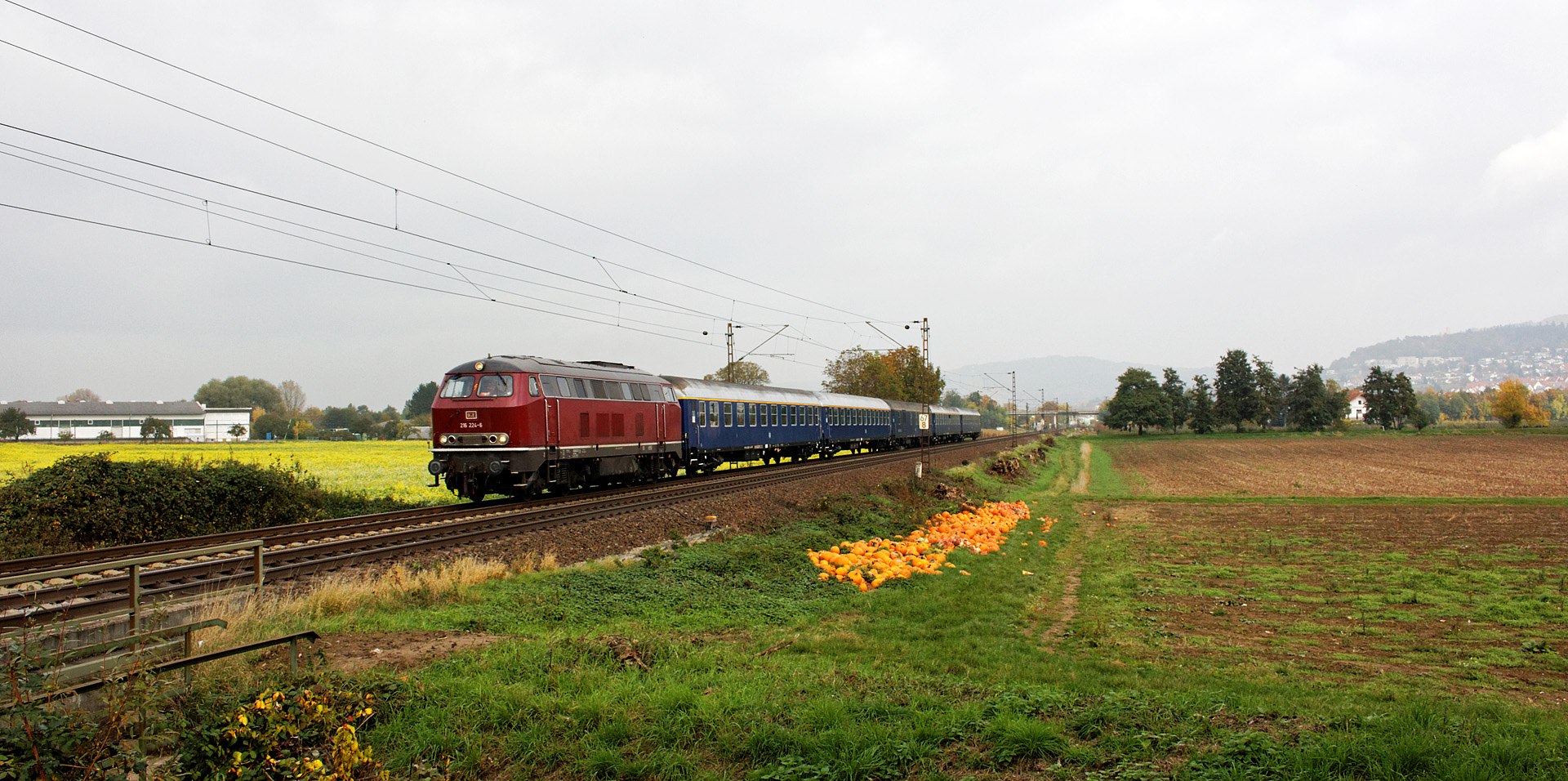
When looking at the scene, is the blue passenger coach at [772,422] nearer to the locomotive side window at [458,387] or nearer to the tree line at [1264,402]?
the locomotive side window at [458,387]

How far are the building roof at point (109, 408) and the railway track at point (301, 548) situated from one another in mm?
90080

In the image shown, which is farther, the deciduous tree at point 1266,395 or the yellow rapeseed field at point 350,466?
the deciduous tree at point 1266,395

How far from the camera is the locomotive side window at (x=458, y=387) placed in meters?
20.2

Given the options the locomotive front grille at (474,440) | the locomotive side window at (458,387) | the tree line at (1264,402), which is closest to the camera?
the locomotive front grille at (474,440)

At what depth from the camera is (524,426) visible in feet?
64.6

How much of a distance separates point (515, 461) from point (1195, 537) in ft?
56.8

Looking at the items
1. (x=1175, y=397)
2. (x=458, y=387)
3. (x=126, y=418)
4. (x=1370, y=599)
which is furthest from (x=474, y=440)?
(x=1175, y=397)

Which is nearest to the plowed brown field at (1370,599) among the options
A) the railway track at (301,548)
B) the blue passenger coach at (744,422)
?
the railway track at (301,548)

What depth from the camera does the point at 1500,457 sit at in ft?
175

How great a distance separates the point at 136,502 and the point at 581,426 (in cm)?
973

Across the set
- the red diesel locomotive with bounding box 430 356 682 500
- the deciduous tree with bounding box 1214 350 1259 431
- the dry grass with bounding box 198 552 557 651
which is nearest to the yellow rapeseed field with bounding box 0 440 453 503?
the red diesel locomotive with bounding box 430 356 682 500

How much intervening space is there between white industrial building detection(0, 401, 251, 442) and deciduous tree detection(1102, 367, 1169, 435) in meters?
109

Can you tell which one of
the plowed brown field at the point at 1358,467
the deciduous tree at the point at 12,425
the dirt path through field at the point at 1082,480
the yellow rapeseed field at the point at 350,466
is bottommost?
the dirt path through field at the point at 1082,480

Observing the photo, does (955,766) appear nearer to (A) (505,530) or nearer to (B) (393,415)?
(A) (505,530)
